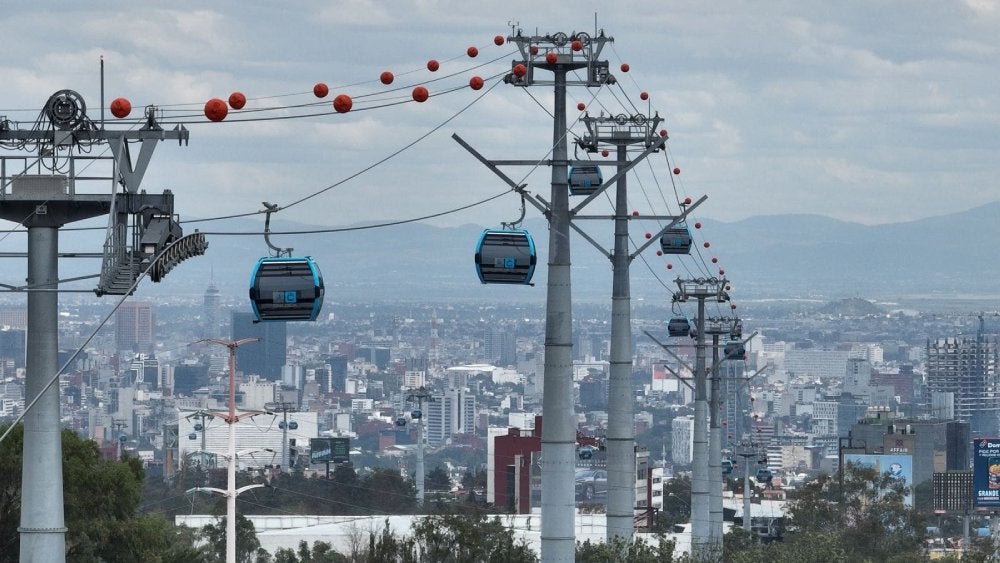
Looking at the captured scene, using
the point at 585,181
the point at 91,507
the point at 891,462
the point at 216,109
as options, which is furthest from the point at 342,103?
the point at 891,462

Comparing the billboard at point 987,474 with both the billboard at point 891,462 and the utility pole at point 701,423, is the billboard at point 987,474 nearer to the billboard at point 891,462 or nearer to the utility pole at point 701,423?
the billboard at point 891,462

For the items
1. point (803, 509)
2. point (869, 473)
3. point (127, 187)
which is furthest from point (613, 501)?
point (869, 473)

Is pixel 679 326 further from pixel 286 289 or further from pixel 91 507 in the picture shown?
pixel 286 289

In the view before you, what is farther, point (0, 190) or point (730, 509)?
point (730, 509)

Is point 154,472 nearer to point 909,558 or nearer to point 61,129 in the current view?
point 909,558

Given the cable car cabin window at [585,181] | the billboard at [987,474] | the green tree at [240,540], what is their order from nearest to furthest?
1. the cable car cabin window at [585,181]
2. the green tree at [240,540]
3. the billboard at [987,474]

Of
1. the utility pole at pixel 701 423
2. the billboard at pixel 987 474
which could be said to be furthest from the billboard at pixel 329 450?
the utility pole at pixel 701 423
